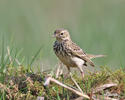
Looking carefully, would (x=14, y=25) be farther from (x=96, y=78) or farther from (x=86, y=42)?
(x=96, y=78)

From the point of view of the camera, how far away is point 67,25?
35.8 ft

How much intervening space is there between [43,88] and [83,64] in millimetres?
1803

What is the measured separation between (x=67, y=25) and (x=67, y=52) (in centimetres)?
432

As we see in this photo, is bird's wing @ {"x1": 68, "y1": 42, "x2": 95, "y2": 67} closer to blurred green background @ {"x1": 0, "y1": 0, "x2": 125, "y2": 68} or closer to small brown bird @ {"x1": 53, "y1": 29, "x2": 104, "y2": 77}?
small brown bird @ {"x1": 53, "y1": 29, "x2": 104, "y2": 77}

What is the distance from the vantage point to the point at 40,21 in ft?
35.2

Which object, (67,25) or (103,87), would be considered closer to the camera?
(103,87)

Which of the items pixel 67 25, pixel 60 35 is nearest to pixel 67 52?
pixel 60 35

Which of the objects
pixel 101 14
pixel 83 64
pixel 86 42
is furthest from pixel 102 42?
pixel 101 14

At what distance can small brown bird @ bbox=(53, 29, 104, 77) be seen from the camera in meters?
6.54

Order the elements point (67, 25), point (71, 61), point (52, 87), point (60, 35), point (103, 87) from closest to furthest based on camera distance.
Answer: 1. point (103, 87)
2. point (52, 87)
3. point (71, 61)
4. point (60, 35)
5. point (67, 25)

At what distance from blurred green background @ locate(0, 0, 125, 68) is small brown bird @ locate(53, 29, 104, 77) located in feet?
2.45

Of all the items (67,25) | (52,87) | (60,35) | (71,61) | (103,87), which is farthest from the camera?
(67,25)

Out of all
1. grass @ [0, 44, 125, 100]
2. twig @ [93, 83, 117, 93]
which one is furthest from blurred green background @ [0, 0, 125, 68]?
twig @ [93, 83, 117, 93]

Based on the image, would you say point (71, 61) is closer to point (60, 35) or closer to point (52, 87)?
point (60, 35)
